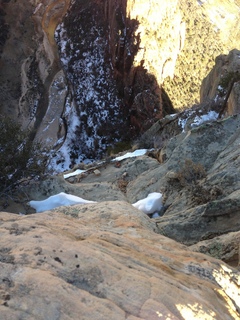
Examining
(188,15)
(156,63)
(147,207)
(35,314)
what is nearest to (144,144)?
(147,207)

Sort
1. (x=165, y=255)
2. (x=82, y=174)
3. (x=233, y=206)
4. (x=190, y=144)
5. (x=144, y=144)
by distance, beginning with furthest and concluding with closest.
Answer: (x=144, y=144)
(x=82, y=174)
(x=190, y=144)
(x=233, y=206)
(x=165, y=255)

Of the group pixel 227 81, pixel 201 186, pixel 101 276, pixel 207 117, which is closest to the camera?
pixel 101 276

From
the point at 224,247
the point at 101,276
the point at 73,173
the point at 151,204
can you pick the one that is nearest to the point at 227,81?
the point at 73,173

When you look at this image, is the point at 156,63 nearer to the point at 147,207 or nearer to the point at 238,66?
the point at 238,66

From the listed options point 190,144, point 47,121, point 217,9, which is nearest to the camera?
point 190,144

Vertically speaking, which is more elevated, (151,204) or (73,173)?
(73,173)

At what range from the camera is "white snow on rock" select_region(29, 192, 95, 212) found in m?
7.29

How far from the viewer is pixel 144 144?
1322cm

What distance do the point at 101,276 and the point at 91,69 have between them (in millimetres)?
22854

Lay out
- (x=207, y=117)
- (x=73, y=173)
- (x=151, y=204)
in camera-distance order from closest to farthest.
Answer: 1. (x=151, y=204)
2. (x=73, y=173)
3. (x=207, y=117)

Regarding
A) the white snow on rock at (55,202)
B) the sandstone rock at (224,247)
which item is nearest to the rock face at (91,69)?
the white snow on rock at (55,202)

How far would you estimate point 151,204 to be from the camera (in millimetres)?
6820

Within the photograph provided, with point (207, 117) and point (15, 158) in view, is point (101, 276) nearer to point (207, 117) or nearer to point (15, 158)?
point (15, 158)

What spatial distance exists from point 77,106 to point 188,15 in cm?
1126
